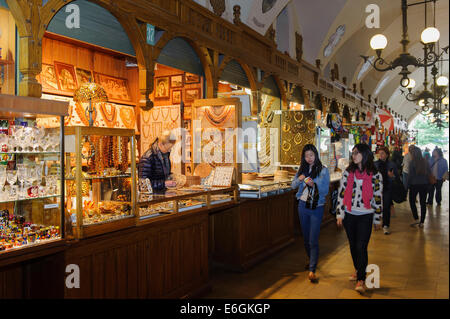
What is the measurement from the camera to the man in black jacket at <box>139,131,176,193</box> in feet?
14.3

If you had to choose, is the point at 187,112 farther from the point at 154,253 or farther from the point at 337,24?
the point at 337,24

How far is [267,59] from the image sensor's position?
7.21 metres

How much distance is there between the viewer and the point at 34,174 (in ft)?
9.05

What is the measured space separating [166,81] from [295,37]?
3.55 meters

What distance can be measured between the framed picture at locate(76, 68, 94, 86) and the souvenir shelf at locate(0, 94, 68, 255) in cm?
296

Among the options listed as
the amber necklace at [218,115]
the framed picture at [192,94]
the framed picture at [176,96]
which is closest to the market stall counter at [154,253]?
the amber necklace at [218,115]

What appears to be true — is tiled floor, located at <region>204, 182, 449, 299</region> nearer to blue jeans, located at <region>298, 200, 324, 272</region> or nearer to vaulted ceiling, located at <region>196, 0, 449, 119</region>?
blue jeans, located at <region>298, 200, 324, 272</region>

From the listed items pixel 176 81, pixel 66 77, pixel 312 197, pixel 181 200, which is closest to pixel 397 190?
pixel 312 197

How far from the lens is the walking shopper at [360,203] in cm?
426

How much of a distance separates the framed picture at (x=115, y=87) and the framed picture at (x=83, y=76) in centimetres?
11

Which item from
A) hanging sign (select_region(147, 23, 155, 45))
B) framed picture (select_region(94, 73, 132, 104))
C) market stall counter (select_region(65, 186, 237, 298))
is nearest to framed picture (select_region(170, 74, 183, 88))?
framed picture (select_region(94, 73, 132, 104))

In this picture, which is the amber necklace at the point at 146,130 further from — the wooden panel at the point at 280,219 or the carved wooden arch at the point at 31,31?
the carved wooden arch at the point at 31,31
